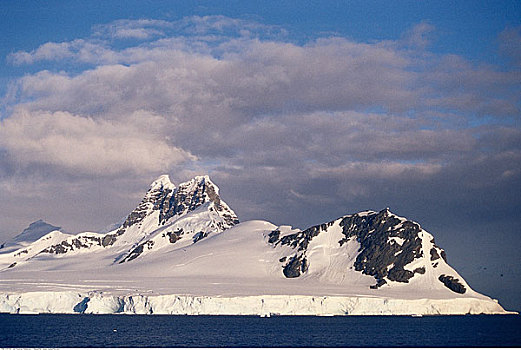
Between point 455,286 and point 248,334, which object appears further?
point 455,286

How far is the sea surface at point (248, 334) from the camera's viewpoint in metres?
99.6

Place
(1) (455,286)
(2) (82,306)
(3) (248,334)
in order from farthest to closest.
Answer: (1) (455,286), (2) (82,306), (3) (248,334)

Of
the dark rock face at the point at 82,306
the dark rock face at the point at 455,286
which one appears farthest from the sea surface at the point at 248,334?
the dark rock face at the point at 455,286

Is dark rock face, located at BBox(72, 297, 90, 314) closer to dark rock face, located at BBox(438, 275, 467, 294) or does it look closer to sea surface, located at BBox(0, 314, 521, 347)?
sea surface, located at BBox(0, 314, 521, 347)

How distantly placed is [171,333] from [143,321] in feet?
103

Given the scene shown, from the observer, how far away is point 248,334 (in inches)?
4582

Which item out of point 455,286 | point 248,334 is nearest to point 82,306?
point 248,334

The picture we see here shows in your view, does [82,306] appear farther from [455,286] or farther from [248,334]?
[455,286]

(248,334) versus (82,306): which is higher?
(82,306)

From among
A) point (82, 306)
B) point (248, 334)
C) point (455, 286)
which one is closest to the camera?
point (248, 334)

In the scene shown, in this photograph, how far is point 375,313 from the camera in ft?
558

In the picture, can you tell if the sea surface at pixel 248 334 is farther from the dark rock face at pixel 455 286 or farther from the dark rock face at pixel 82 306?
the dark rock face at pixel 455 286

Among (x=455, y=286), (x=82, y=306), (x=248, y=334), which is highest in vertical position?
(x=455, y=286)

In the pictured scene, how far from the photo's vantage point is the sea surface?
9962cm
